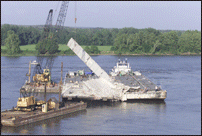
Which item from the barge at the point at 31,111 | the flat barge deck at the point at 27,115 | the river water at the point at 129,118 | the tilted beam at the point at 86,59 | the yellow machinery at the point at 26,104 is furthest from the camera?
the tilted beam at the point at 86,59

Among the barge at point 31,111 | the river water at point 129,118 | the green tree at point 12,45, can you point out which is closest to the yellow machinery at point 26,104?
the barge at point 31,111

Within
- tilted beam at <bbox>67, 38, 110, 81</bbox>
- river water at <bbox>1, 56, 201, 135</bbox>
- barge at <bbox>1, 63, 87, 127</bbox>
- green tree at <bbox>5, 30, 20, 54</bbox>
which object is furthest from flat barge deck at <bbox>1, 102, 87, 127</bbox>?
green tree at <bbox>5, 30, 20, 54</bbox>

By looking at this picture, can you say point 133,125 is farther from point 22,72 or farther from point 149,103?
point 22,72

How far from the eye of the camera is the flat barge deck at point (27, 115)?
52.2 m

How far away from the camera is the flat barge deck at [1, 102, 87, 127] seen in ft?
171

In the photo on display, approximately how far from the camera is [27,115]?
5491 cm

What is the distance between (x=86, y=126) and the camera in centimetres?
5394

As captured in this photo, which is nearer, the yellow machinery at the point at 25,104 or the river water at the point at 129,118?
the river water at the point at 129,118

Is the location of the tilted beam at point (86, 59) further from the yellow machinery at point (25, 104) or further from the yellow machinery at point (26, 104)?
the yellow machinery at point (25, 104)

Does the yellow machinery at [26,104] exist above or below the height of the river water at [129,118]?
above

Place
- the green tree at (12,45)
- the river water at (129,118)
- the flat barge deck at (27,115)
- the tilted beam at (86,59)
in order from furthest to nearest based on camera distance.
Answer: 1. the green tree at (12,45)
2. the tilted beam at (86,59)
3. the flat barge deck at (27,115)
4. the river water at (129,118)

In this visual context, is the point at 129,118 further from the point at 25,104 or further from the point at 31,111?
the point at 25,104

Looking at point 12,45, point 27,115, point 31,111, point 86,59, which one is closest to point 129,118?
point 31,111

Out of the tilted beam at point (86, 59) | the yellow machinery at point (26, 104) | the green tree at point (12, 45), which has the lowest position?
the yellow machinery at point (26, 104)
